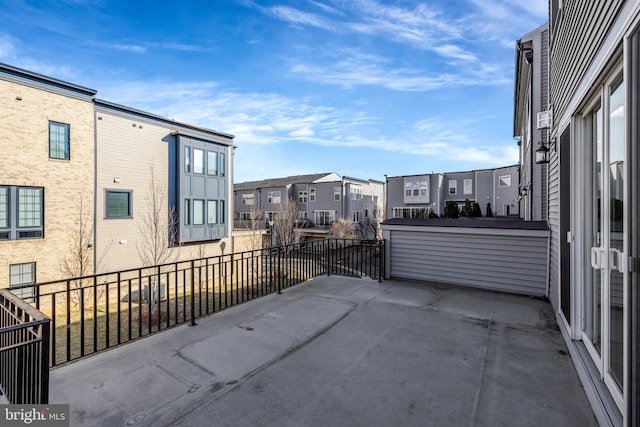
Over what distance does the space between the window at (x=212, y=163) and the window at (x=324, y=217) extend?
13.6 meters

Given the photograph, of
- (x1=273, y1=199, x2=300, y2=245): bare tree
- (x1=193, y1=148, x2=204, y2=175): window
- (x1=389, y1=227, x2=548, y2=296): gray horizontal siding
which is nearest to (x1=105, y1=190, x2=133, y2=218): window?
(x1=193, y1=148, x2=204, y2=175): window

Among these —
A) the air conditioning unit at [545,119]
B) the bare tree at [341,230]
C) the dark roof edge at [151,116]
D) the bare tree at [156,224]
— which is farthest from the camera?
the bare tree at [341,230]

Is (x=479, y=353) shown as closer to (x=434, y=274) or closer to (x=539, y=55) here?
(x=434, y=274)

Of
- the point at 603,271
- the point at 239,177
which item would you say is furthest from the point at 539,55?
the point at 239,177

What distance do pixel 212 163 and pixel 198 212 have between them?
105 inches

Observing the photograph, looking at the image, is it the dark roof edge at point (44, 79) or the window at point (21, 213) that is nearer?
the dark roof edge at point (44, 79)

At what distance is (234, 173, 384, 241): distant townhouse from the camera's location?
90.6ft

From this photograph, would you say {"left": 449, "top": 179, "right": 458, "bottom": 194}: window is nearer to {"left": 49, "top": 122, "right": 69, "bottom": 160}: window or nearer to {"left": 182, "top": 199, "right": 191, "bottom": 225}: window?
{"left": 182, "top": 199, "right": 191, "bottom": 225}: window

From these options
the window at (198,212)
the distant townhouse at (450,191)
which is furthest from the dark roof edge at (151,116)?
the distant townhouse at (450,191)

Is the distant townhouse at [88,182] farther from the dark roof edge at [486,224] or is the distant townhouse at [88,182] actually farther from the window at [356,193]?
the window at [356,193]

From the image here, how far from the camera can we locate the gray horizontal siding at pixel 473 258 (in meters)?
5.43

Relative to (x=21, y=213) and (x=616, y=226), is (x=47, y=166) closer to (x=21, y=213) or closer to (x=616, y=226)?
(x=21, y=213)

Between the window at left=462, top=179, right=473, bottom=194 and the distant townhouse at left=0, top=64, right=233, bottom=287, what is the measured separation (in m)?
20.8

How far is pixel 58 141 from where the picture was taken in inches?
424
